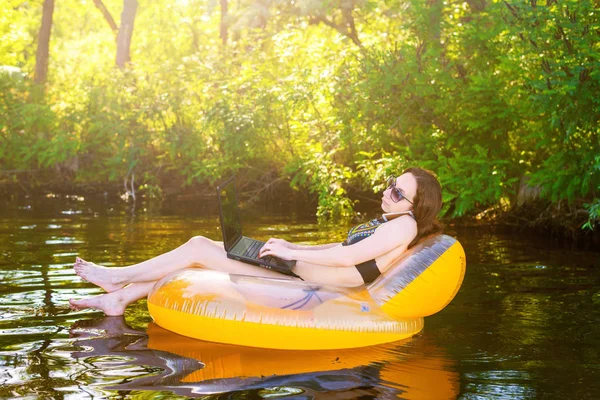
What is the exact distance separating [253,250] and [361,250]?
92cm

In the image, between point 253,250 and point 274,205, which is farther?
point 274,205

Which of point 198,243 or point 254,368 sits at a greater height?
point 198,243

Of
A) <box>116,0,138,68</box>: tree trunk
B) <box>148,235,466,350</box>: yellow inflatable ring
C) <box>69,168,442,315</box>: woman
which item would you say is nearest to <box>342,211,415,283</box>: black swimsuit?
<box>69,168,442,315</box>: woman

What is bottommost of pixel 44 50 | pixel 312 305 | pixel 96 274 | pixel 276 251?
pixel 312 305

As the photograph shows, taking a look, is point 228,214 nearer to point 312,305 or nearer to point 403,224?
point 312,305

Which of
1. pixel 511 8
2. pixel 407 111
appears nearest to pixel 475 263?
pixel 511 8

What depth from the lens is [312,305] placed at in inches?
215

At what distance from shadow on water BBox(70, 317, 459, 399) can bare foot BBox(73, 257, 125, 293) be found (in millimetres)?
434

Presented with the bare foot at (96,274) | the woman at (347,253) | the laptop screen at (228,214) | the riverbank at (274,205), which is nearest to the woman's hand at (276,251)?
the woman at (347,253)

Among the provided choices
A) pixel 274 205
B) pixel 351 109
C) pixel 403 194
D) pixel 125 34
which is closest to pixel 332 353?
pixel 403 194

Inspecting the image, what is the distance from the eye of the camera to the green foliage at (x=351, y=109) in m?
10.6

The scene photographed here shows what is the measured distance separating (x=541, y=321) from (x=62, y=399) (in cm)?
361

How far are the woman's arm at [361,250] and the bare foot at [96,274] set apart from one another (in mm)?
1235

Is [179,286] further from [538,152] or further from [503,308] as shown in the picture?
[538,152]
